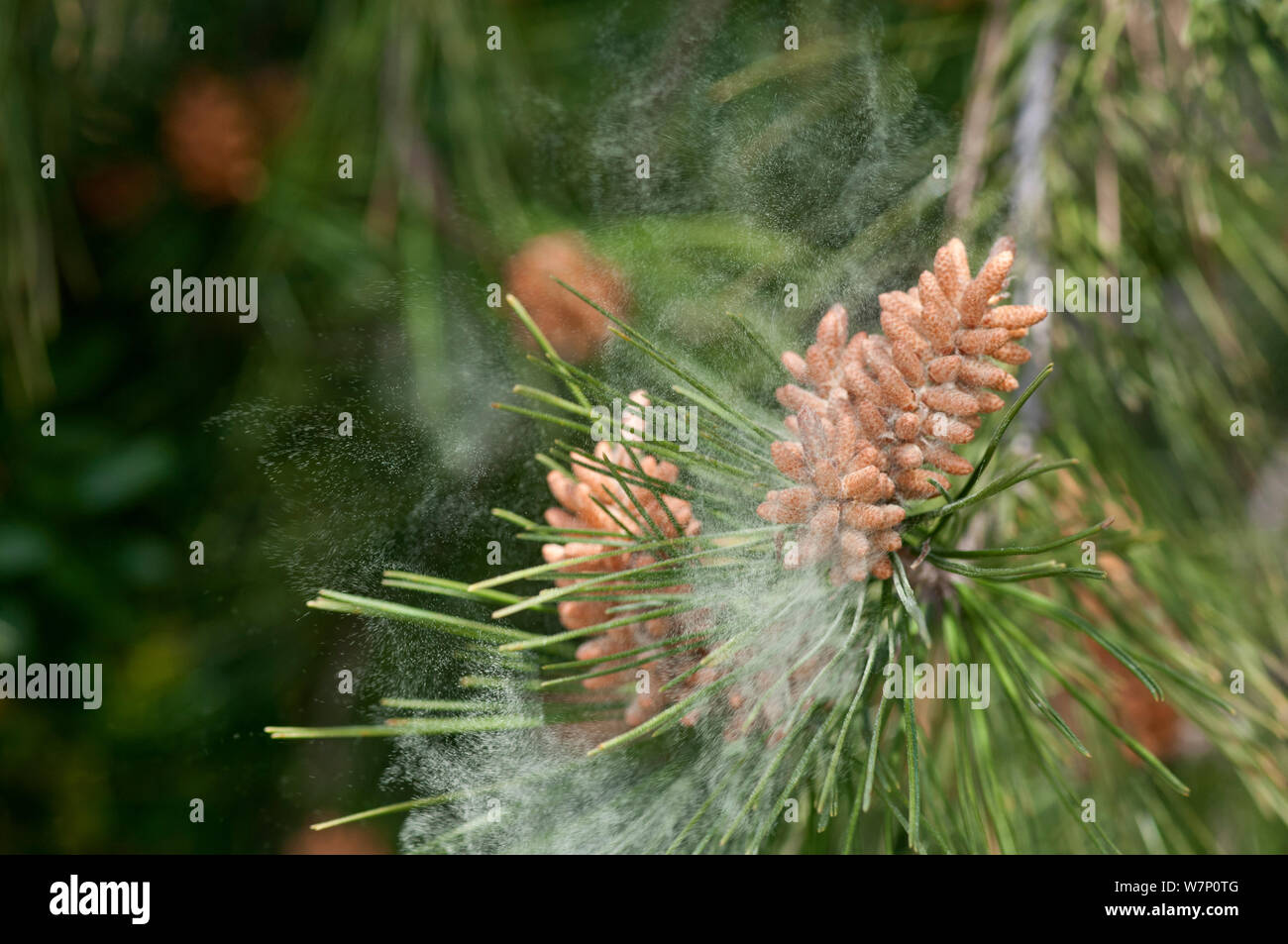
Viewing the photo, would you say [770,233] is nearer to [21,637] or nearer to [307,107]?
[307,107]

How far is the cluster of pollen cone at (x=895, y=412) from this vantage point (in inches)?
14.4

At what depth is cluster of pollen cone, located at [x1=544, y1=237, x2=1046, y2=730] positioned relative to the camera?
366 mm

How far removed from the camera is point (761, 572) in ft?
1.23

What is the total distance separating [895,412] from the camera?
38 centimetres

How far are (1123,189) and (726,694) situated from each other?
41 cm

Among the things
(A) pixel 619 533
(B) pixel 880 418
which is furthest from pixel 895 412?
(A) pixel 619 533

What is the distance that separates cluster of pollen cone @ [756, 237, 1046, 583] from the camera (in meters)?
0.37

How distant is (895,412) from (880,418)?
10mm

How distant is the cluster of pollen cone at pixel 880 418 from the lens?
0.37m

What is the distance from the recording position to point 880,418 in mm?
368

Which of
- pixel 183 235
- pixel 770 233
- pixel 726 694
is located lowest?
pixel 726 694

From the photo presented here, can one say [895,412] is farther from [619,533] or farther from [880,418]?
[619,533]
